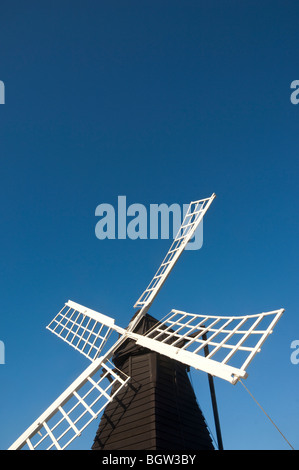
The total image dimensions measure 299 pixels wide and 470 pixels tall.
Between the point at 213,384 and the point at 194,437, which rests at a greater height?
the point at 213,384

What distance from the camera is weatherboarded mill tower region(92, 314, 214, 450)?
7664 millimetres

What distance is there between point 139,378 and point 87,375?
4.45ft

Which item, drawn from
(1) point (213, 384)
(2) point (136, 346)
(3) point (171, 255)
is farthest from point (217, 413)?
(3) point (171, 255)

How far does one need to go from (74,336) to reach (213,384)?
499 cm

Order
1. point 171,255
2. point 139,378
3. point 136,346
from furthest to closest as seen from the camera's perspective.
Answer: point 171,255 < point 136,346 < point 139,378

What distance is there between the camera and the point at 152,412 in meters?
7.82

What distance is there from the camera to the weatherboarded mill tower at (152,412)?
302 inches

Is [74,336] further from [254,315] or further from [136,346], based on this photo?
[254,315]
